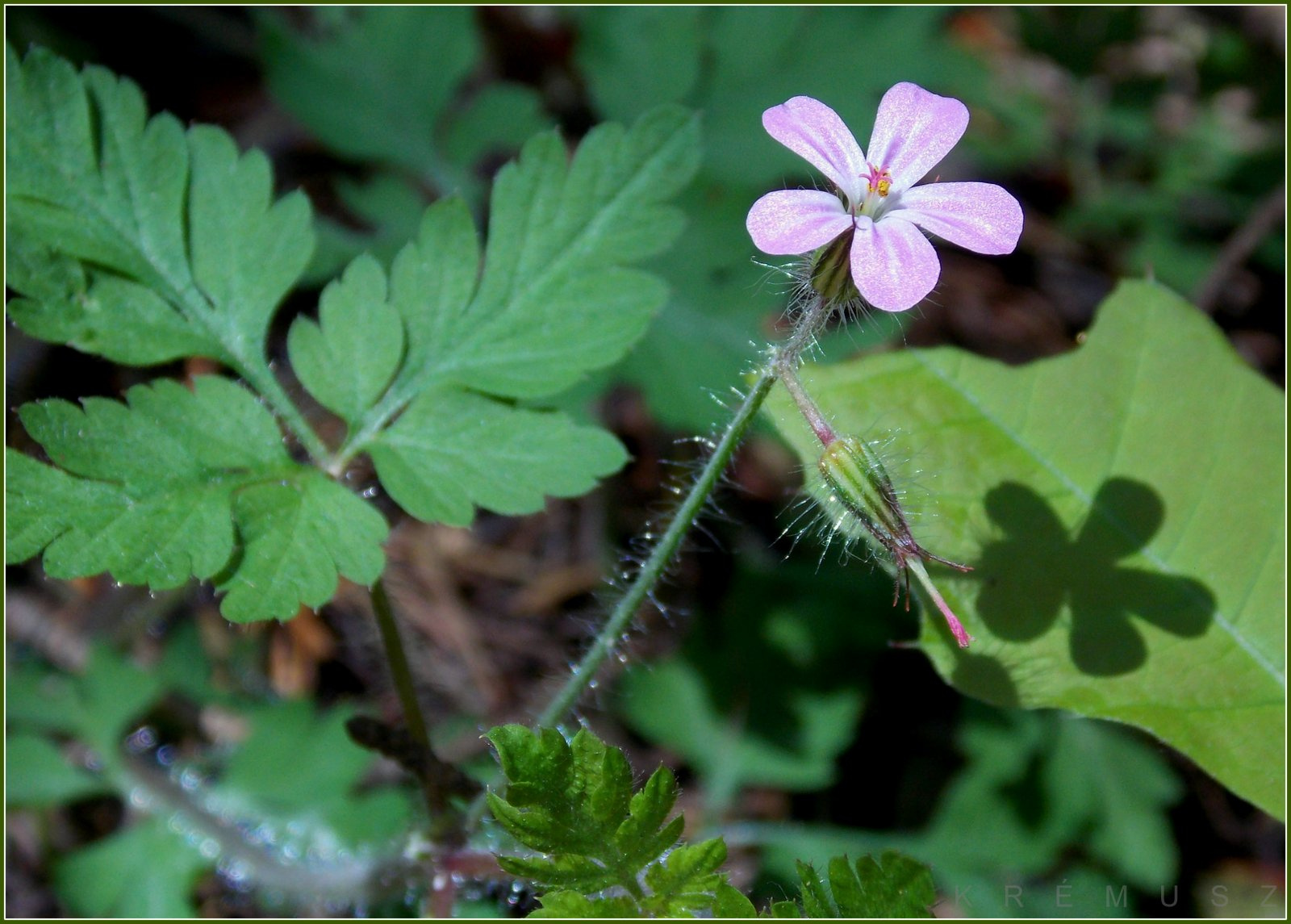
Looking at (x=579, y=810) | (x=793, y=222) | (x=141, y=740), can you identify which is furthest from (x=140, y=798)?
(x=793, y=222)

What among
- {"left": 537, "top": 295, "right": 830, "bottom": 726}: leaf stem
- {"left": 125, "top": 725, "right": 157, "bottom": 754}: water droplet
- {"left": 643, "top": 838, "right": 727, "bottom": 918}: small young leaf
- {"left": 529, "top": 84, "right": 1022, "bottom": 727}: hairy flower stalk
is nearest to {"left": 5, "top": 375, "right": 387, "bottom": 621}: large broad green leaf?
{"left": 537, "top": 295, "right": 830, "bottom": 726}: leaf stem

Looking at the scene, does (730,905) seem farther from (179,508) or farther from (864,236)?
(179,508)

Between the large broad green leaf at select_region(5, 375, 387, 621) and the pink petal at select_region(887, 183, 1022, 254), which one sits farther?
the large broad green leaf at select_region(5, 375, 387, 621)

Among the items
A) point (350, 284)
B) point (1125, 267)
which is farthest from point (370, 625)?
point (1125, 267)

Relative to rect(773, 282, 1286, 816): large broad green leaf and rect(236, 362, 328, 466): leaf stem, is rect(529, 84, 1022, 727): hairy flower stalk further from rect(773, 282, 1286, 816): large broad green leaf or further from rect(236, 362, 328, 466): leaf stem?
rect(236, 362, 328, 466): leaf stem

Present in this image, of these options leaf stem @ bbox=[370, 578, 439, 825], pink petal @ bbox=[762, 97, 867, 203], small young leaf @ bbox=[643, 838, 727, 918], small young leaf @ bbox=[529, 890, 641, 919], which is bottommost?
leaf stem @ bbox=[370, 578, 439, 825]

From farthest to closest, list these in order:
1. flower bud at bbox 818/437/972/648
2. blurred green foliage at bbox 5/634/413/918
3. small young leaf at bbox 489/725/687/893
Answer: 1. blurred green foliage at bbox 5/634/413/918
2. flower bud at bbox 818/437/972/648
3. small young leaf at bbox 489/725/687/893
